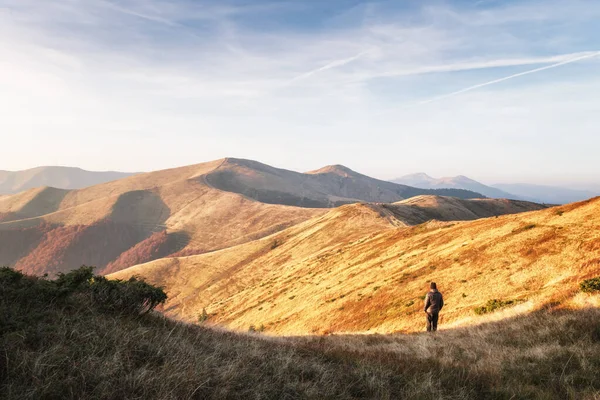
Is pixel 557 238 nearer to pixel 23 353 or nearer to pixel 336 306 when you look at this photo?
pixel 336 306

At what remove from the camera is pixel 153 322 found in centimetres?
935

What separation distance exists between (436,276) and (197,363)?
95.1 feet

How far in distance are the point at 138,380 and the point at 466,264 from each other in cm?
3105

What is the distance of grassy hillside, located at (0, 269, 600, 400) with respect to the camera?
203 inches

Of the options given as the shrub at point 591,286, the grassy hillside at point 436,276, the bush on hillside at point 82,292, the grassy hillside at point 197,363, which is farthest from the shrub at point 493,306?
the bush on hillside at point 82,292

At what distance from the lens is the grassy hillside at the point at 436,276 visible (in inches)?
829

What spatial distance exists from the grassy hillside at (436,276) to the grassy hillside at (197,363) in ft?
15.6

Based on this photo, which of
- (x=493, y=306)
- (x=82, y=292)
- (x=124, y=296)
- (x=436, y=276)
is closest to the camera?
(x=82, y=292)

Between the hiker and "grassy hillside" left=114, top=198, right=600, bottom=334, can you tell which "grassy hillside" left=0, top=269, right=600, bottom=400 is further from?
the hiker

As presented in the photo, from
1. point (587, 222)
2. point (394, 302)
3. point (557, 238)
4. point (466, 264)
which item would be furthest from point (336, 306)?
point (587, 222)

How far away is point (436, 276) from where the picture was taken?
101ft

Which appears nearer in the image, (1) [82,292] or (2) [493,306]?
(1) [82,292]

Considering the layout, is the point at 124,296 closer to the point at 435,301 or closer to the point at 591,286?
the point at 435,301

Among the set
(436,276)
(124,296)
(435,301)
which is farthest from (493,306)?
(124,296)
